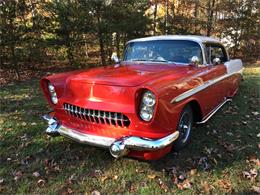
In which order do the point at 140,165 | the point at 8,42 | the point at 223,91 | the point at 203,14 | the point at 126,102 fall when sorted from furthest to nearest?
the point at 203,14 → the point at 8,42 → the point at 223,91 → the point at 140,165 → the point at 126,102

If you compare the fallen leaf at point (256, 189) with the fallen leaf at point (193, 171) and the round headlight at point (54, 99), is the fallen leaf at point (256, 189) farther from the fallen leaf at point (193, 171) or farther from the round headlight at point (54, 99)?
the round headlight at point (54, 99)

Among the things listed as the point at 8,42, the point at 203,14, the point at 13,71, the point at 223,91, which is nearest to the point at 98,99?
the point at 223,91

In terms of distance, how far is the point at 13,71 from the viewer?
12516 millimetres

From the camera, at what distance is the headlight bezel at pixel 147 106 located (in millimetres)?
3387

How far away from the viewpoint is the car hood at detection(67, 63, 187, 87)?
367 cm

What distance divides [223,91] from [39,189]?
390 centimetres

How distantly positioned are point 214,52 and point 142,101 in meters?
3.13

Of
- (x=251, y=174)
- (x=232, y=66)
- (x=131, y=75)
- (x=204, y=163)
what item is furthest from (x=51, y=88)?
(x=232, y=66)

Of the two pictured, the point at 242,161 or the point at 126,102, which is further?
the point at 242,161

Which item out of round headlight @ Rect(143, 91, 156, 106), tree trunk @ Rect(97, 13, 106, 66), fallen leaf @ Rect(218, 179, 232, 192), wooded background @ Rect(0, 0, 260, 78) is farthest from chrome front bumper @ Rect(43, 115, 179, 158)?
tree trunk @ Rect(97, 13, 106, 66)

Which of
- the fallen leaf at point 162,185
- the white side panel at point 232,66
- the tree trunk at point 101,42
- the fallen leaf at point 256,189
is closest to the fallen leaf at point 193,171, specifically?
the fallen leaf at point 162,185

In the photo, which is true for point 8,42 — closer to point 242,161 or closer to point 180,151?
point 180,151

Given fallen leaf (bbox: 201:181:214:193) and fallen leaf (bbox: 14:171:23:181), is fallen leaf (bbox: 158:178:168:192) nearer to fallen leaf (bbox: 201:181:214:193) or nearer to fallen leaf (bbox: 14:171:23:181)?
fallen leaf (bbox: 201:181:214:193)

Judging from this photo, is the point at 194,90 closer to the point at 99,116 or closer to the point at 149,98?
the point at 149,98
